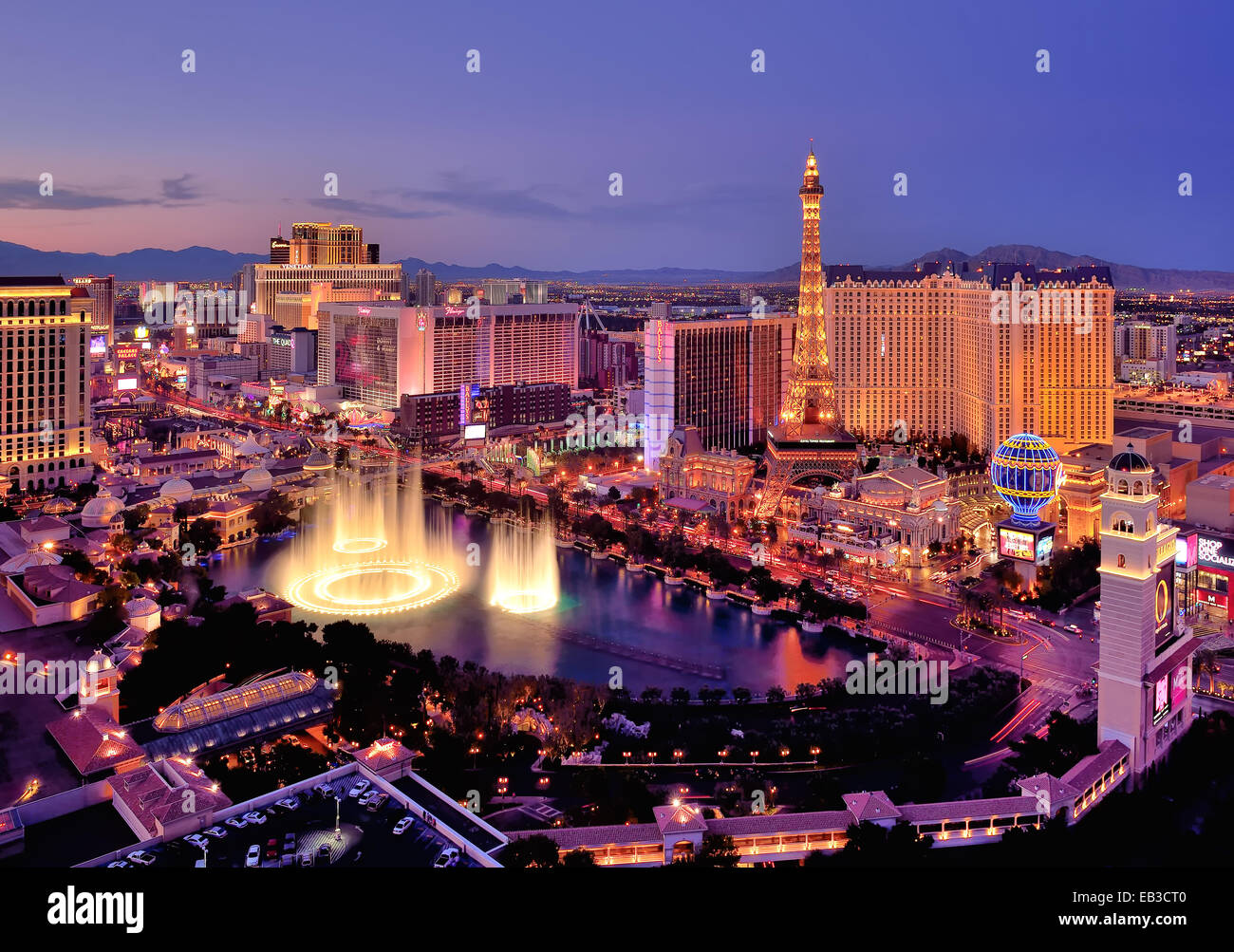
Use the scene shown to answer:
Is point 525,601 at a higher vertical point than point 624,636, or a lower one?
higher

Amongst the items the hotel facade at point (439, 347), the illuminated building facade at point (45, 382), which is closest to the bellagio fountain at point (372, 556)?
the illuminated building facade at point (45, 382)

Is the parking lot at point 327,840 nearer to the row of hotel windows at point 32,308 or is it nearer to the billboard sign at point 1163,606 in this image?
the billboard sign at point 1163,606

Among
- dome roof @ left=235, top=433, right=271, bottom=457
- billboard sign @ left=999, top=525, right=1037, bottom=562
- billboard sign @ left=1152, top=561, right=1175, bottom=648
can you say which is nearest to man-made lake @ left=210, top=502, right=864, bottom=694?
billboard sign @ left=1152, top=561, right=1175, bottom=648

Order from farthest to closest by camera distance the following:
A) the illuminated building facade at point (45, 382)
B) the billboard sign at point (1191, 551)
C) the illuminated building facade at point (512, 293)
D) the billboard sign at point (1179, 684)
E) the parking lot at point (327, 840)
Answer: the illuminated building facade at point (512, 293) → the illuminated building facade at point (45, 382) → the billboard sign at point (1191, 551) → the billboard sign at point (1179, 684) → the parking lot at point (327, 840)

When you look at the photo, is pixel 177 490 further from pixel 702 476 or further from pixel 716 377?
pixel 716 377

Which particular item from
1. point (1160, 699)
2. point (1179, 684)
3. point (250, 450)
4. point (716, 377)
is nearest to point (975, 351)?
point (716, 377)

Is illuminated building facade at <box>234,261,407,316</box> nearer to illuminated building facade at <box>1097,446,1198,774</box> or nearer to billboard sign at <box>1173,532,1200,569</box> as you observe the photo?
billboard sign at <box>1173,532,1200,569</box>
